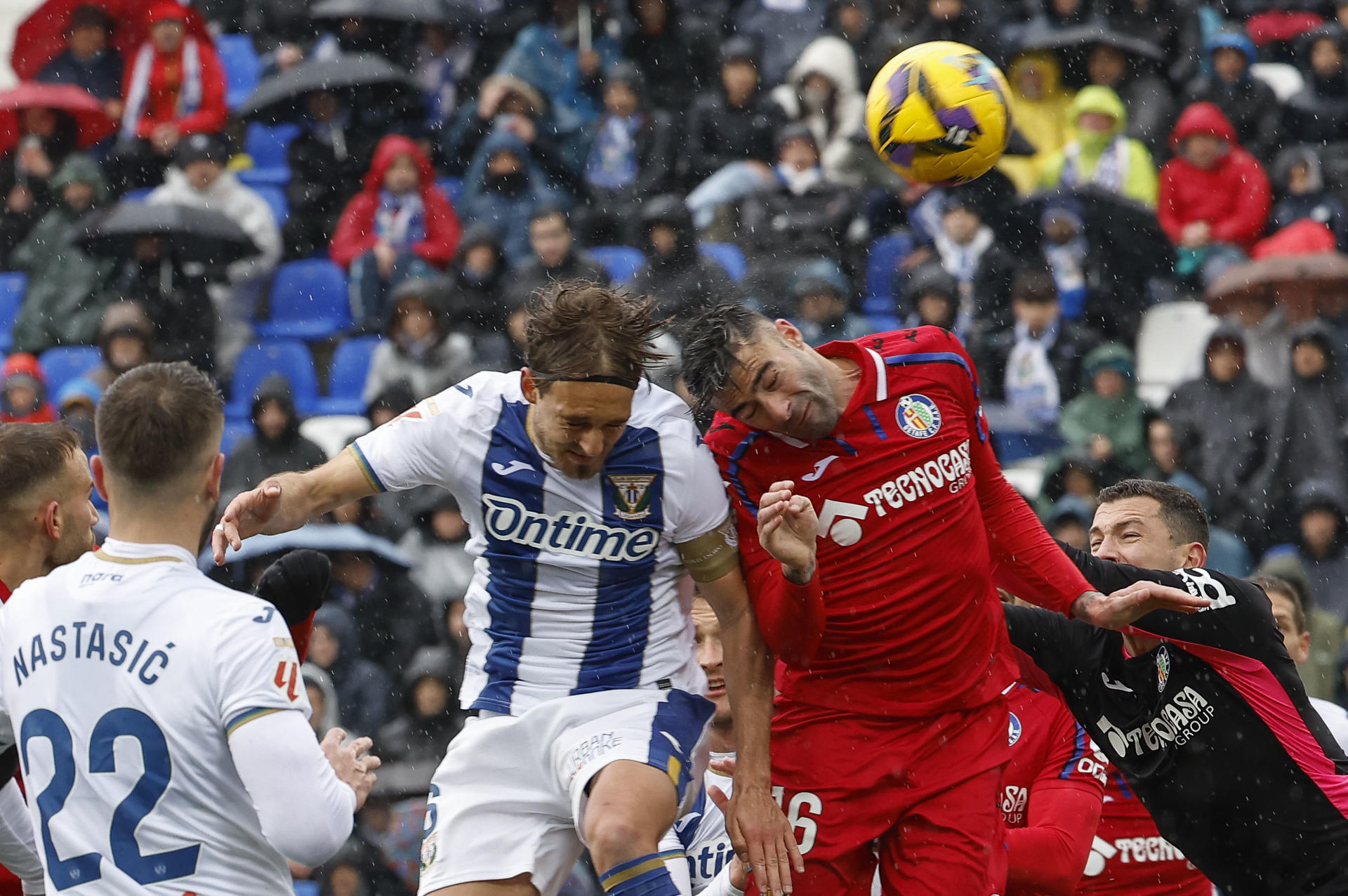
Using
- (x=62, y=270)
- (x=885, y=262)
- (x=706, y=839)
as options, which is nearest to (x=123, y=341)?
(x=62, y=270)

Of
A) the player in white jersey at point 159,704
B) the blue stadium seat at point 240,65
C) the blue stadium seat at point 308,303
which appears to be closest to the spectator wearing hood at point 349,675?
the blue stadium seat at point 308,303

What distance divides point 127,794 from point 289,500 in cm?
114

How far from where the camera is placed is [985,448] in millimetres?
5137

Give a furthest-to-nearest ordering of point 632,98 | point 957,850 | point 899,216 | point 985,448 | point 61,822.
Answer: point 632,98 → point 899,216 → point 985,448 → point 957,850 → point 61,822

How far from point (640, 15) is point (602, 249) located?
8.43 ft

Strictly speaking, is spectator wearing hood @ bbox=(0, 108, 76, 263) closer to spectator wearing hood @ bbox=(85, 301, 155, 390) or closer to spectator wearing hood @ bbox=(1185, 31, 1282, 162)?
spectator wearing hood @ bbox=(85, 301, 155, 390)

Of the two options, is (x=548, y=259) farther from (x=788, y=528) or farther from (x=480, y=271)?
(x=788, y=528)

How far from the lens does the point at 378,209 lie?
1251 cm

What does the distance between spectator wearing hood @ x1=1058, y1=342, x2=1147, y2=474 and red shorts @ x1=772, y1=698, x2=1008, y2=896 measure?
17.0 feet

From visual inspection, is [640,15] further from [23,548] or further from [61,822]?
[61,822]

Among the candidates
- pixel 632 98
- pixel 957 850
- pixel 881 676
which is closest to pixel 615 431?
pixel 881 676

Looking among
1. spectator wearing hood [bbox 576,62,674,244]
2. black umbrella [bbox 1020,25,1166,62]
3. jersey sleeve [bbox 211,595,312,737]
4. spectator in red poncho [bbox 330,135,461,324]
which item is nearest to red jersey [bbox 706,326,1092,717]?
jersey sleeve [bbox 211,595,312,737]

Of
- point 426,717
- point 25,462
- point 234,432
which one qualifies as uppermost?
point 25,462

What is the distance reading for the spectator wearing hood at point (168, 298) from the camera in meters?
11.9
